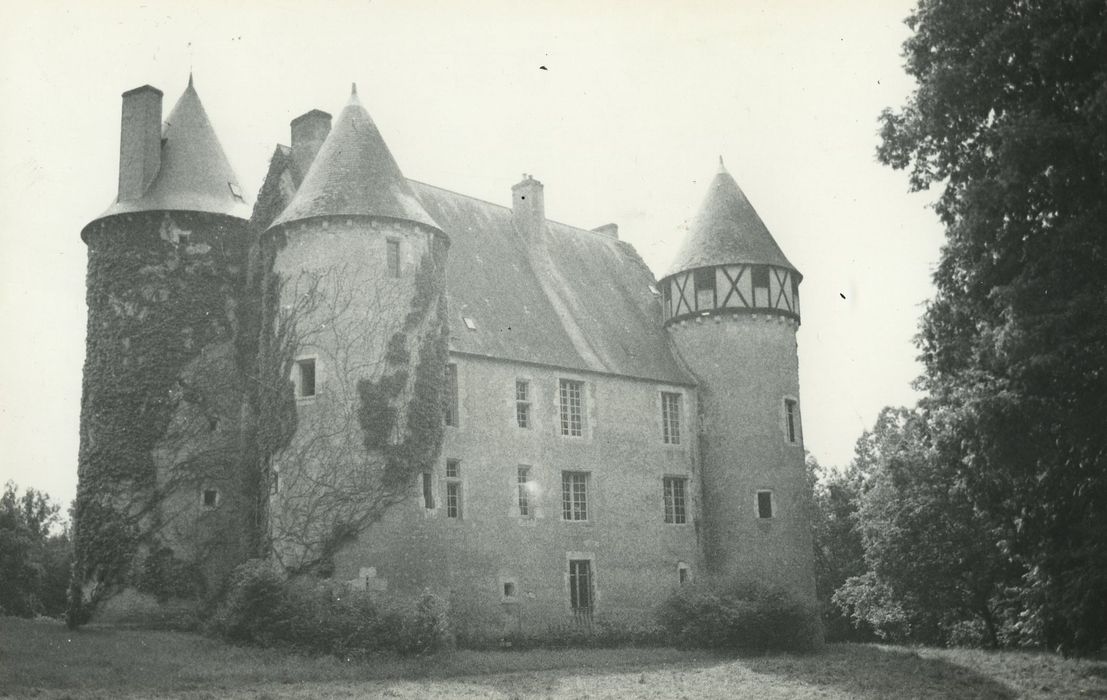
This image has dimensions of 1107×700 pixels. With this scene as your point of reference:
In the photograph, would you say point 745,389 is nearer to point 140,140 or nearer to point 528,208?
point 528,208

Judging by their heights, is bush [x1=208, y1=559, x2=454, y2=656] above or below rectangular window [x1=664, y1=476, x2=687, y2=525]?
below

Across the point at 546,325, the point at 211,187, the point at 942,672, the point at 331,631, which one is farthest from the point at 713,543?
the point at 211,187

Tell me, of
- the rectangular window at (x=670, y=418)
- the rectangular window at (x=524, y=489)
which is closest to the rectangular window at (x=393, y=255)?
the rectangular window at (x=524, y=489)

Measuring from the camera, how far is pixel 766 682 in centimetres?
2031

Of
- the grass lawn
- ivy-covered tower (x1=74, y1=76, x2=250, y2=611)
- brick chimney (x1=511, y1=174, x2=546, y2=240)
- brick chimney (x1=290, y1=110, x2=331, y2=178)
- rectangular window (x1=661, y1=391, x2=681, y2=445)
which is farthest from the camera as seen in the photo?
brick chimney (x1=511, y1=174, x2=546, y2=240)

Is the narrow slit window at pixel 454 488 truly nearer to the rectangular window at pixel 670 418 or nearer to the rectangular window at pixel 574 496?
the rectangular window at pixel 574 496

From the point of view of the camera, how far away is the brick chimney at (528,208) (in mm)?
34594

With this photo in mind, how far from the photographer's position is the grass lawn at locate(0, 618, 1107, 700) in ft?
57.6

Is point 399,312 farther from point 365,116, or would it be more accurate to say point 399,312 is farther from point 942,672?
point 942,672

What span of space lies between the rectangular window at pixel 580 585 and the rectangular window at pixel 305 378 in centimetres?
800

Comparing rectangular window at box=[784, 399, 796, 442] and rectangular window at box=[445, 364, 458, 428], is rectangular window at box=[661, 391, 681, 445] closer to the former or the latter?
rectangular window at box=[784, 399, 796, 442]

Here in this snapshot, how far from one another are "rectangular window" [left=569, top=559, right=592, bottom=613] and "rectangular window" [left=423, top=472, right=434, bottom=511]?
16.3ft

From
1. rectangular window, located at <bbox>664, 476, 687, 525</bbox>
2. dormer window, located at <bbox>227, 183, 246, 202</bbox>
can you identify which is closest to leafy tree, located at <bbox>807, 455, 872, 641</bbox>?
rectangular window, located at <bbox>664, 476, 687, 525</bbox>

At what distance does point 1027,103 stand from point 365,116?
16.1 metres
